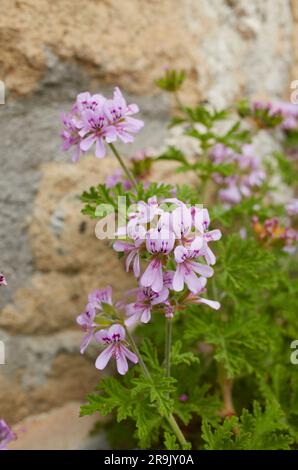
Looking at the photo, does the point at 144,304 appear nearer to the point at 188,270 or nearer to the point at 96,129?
the point at 188,270

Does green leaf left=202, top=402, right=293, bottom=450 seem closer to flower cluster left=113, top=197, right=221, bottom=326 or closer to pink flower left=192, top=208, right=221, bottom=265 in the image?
flower cluster left=113, top=197, right=221, bottom=326

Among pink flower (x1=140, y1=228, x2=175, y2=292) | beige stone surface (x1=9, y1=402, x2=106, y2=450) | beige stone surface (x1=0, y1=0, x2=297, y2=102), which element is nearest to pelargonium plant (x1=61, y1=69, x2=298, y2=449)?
pink flower (x1=140, y1=228, x2=175, y2=292)

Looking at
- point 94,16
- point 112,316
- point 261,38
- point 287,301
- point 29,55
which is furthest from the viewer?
point 261,38

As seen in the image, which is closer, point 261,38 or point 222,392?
point 222,392

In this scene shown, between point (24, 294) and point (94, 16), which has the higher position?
point (94, 16)

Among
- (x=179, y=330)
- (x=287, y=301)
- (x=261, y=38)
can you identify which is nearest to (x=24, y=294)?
(x=179, y=330)

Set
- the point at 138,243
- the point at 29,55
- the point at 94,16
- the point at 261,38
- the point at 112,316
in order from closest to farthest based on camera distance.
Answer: the point at 138,243, the point at 112,316, the point at 29,55, the point at 94,16, the point at 261,38

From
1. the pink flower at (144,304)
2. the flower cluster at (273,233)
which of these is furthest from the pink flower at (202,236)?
the flower cluster at (273,233)

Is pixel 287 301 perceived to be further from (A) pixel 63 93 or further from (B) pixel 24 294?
(A) pixel 63 93
